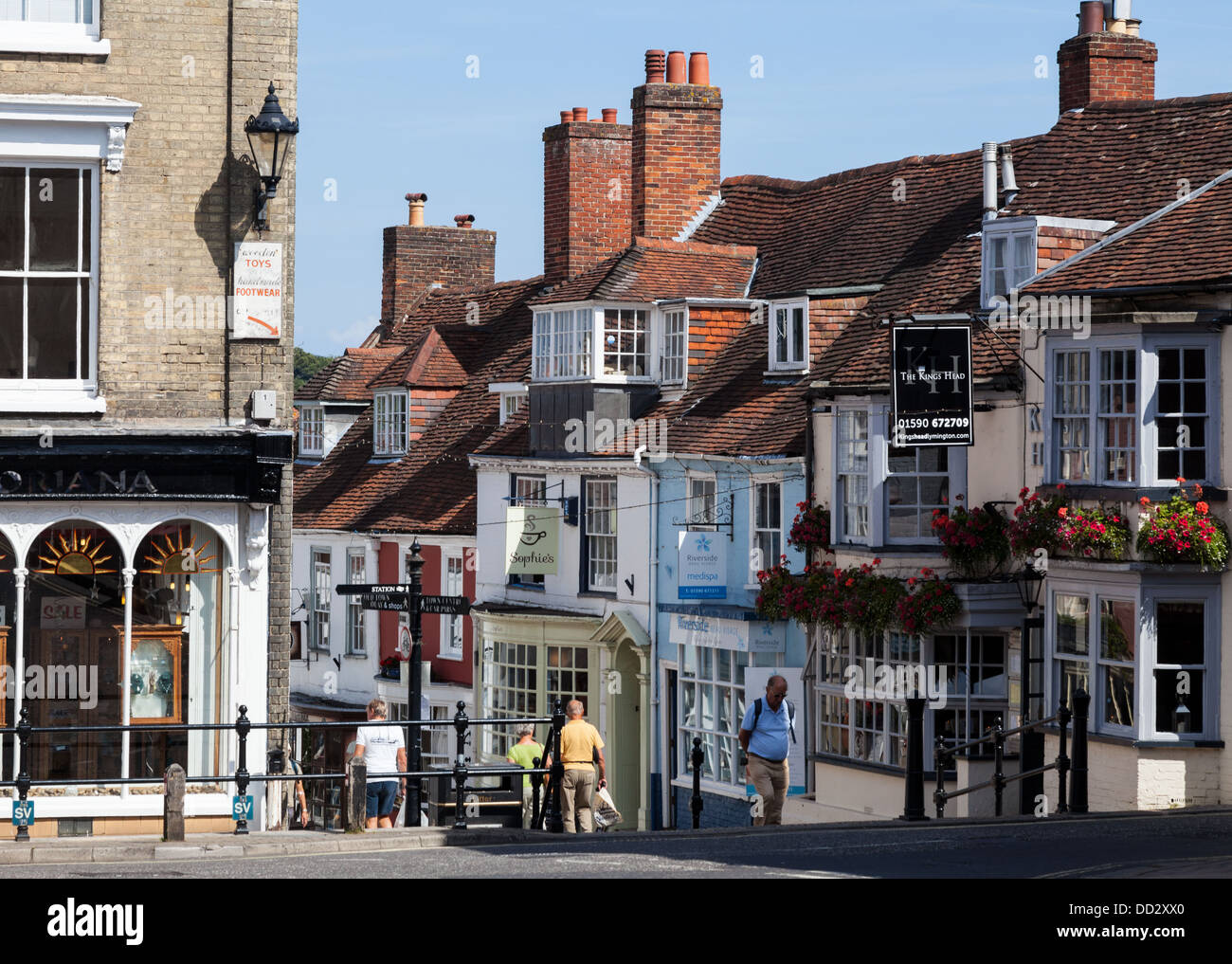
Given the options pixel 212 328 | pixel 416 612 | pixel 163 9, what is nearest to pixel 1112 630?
pixel 416 612

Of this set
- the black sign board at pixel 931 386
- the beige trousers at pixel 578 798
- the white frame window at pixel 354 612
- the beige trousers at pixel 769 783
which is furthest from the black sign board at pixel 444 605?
the white frame window at pixel 354 612

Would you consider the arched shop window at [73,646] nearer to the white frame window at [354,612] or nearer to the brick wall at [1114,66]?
the brick wall at [1114,66]

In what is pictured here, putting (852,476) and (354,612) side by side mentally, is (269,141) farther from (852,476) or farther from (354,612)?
(354,612)

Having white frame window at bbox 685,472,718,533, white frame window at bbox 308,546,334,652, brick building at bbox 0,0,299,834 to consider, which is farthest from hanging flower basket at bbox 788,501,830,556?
white frame window at bbox 308,546,334,652

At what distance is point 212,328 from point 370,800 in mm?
4536

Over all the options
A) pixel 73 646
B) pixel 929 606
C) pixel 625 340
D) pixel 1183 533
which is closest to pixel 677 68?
pixel 625 340

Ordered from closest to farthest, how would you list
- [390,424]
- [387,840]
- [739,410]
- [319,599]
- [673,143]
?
[387,840] < [739,410] < [673,143] < [390,424] < [319,599]

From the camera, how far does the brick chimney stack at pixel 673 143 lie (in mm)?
33875

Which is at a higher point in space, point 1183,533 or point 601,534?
point 1183,533

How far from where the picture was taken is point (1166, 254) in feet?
72.0

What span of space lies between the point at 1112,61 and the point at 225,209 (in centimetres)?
1566

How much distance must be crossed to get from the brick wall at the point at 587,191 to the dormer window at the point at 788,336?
21.3 feet

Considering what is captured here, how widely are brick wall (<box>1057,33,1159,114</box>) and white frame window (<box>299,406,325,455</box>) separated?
2116 cm

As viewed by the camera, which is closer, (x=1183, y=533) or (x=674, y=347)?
(x=1183, y=533)
